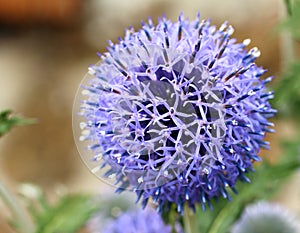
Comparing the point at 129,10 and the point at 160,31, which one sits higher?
the point at 129,10

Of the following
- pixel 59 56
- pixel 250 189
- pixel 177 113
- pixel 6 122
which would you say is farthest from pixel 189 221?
pixel 59 56

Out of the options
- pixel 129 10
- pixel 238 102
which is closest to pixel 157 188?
pixel 238 102

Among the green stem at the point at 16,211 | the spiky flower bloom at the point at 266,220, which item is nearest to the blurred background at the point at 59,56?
the spiky flower bloom at the point at 266,220

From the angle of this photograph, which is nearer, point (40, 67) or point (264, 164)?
point (264, 164)

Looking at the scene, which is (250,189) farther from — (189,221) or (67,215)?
(67,215)

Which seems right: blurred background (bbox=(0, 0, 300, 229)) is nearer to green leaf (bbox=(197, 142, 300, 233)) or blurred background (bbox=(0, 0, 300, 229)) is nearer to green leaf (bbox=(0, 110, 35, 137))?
green leaf (bbox=(197, 142, 300, 233))

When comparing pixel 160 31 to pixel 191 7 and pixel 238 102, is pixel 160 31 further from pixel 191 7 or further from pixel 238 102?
pixel 191 7
